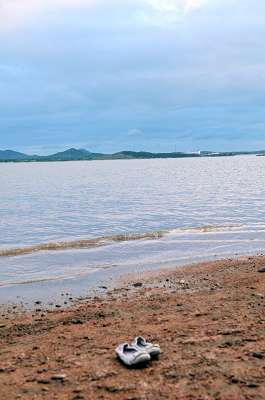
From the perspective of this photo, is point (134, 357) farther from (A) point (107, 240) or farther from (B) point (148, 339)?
(A) point (107, 240)

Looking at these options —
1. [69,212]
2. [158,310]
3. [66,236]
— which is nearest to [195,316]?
[158,310]

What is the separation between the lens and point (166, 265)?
12.8m

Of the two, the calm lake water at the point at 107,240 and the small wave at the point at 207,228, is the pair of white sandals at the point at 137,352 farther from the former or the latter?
the small wave at the point at 207,228

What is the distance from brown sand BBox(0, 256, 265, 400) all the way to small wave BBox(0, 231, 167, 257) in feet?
23.1

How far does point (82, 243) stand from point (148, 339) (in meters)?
11.1

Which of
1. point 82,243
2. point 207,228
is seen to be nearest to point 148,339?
point 82,243

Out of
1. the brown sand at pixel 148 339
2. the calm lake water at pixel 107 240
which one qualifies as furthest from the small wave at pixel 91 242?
the brown sand at pixel 148 339

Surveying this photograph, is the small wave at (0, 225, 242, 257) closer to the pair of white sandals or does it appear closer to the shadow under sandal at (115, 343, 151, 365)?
the pair of white sandals

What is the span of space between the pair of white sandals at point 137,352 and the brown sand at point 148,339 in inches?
4.3

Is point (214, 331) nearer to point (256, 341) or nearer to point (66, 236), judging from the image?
point (256, 341)

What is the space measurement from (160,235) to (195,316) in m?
11.2

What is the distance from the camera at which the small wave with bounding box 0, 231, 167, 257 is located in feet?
51.6

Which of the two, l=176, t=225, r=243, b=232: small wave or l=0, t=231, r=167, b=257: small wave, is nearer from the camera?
l=0, t=231, r=167, b=257: small wave

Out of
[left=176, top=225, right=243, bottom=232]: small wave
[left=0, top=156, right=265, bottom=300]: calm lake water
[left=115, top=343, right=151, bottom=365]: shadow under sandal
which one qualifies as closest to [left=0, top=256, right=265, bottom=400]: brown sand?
[left=115, top=343, right=151, bottom=365]: shadow under sandal
